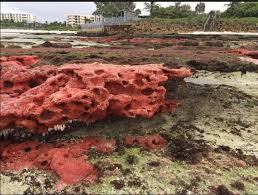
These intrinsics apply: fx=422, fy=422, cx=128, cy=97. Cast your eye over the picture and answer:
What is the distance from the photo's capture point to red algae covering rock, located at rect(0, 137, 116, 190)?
6109 mm

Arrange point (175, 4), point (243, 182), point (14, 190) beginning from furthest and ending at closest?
point (175, 4) < point (243, 182) < point (14, 190)

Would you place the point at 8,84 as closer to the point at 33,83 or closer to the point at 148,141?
the point at 33,83

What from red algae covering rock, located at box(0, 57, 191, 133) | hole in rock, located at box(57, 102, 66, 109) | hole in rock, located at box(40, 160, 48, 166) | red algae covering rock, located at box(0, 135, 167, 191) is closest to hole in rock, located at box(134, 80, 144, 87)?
red algae covering rock, located at box(0, 57, 191, 133)

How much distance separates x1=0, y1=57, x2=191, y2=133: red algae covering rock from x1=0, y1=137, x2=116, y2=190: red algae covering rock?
35 cm

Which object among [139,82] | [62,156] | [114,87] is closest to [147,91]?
[139,82]

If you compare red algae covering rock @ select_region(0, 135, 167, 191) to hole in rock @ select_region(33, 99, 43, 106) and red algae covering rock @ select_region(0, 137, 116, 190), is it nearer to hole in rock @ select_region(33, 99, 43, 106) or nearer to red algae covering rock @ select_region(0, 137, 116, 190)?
red algae covering rock @ select_region(0, 137, 116, 190)

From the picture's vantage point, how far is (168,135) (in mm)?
7668

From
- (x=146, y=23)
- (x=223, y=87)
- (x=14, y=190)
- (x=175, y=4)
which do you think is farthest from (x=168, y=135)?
(x=175, y=4)

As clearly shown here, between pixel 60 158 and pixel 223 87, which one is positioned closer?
pixel 60 158

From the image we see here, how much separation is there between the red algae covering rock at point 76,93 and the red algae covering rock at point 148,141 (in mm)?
415

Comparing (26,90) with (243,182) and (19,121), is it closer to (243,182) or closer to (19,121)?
(19,121)

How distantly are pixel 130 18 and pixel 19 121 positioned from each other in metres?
35.0

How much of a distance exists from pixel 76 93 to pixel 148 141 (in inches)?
62.5

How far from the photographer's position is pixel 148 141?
24.1ft
